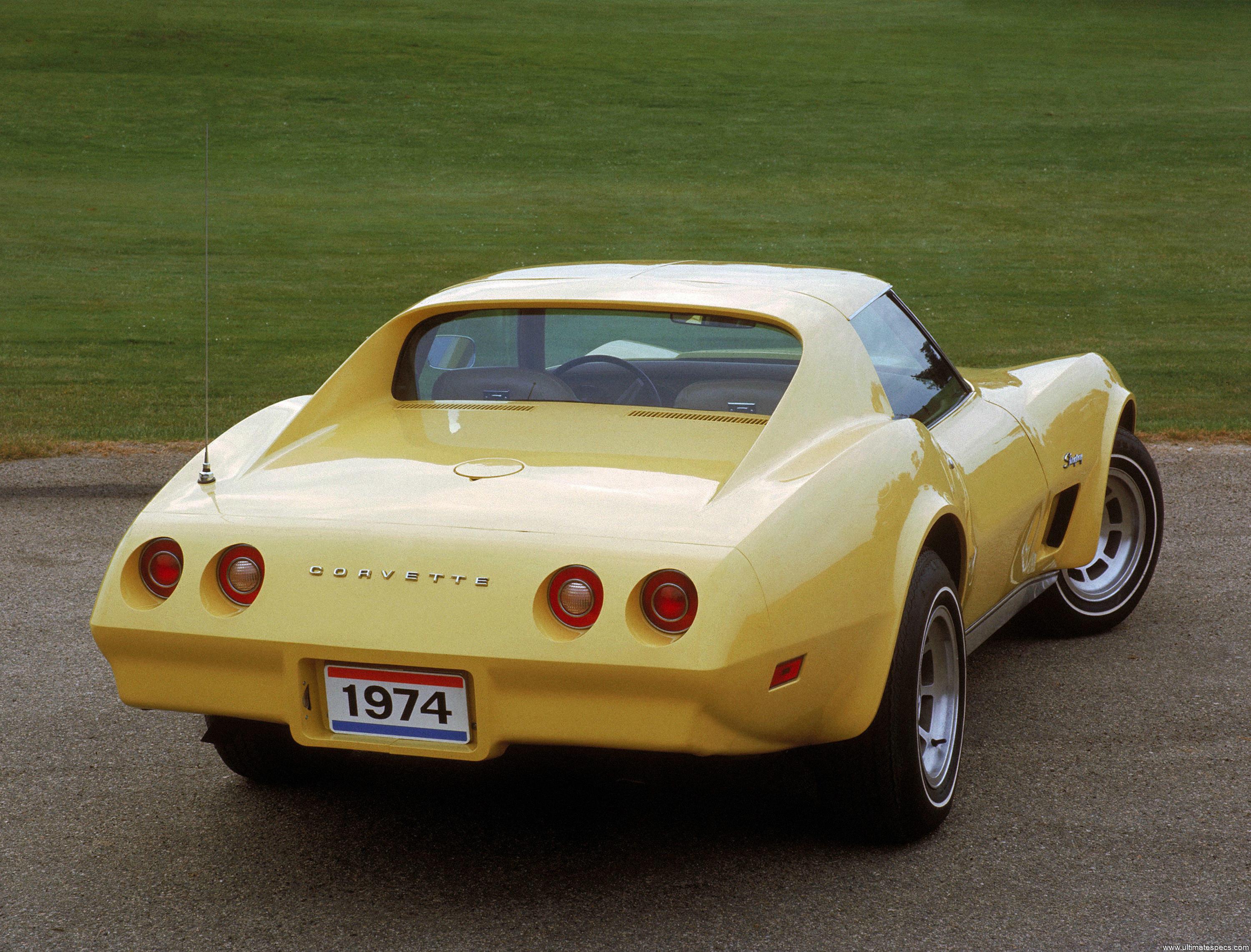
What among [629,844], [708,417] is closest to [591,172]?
[708,417]

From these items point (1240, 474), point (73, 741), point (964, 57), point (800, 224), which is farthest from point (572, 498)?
point (964, 57)

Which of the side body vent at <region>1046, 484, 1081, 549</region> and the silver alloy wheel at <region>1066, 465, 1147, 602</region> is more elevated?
the side body vent at <region>1046, 484, 1081, 549</region>

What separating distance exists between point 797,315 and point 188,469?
1644 millimetres

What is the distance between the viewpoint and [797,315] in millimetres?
3771

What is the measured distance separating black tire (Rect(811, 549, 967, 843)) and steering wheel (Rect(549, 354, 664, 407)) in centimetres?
99

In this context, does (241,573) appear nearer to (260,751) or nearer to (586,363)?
(260,751)

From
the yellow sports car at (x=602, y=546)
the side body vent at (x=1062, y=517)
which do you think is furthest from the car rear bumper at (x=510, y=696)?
the side body vent at (x=1062, y=517)

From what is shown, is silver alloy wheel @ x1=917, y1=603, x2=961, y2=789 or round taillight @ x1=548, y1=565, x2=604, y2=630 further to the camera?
silver alloy wheel @ x1=917, y1=603, x2=961, y2=789

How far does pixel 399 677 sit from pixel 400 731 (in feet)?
0.42

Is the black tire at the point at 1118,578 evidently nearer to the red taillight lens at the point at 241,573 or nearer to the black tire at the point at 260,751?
the black tire at the point at 260,751

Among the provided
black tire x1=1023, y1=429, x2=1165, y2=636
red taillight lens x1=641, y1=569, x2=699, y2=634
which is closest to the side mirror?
red taillight lens x1=641, y1=569, x2=699, y2=634

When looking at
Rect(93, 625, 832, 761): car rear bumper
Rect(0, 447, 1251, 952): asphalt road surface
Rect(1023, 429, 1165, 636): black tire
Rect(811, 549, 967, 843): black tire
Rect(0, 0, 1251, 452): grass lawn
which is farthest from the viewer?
Rect(0, 0, 1251, 452): grass lawn

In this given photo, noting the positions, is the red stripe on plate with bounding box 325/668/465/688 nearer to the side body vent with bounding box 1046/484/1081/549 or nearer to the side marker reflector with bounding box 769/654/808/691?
the side marker reflector with bounding box 769/654/808/691

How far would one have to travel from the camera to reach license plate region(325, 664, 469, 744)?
2.95m
